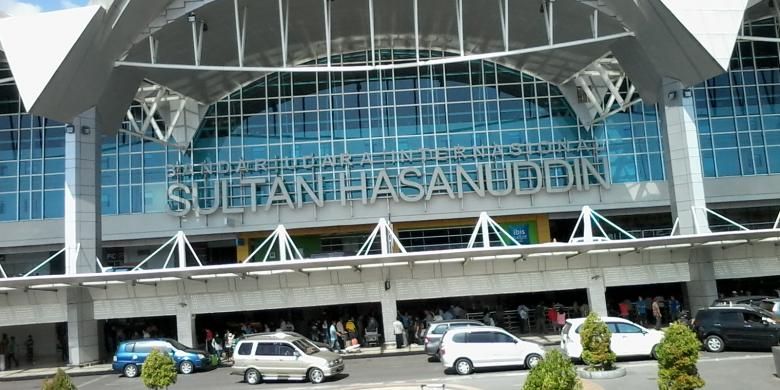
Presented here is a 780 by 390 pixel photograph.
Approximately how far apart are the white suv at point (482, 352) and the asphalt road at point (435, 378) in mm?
334

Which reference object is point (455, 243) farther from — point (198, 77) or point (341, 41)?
point (198, 77)

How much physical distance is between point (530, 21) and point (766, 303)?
18049 mm

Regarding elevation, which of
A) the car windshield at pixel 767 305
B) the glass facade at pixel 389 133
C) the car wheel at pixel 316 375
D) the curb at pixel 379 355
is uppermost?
the glass facade at pixel 389 133

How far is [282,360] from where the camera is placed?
20.6 metres

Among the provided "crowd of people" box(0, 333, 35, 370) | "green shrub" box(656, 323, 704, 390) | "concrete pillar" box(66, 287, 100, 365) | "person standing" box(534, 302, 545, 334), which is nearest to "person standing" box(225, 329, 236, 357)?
"concrete pillar" box(66, 287, 100, 365)

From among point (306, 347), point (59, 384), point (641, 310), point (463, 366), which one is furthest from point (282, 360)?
point (641, 310)

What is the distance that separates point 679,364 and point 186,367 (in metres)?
17.8

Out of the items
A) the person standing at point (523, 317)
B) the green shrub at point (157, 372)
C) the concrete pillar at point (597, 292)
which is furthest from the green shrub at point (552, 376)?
the person standing at point (523, 317)

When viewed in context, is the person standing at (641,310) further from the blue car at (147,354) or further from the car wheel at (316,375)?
the blue car at (147,354)

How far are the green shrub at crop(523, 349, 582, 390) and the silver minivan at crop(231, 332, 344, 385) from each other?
10893 mm

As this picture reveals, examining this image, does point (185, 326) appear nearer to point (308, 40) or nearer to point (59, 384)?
point (59, 384)

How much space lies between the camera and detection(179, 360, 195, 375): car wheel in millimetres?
23969

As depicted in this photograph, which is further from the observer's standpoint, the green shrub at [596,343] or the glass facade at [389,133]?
the glass facade at [389,133]

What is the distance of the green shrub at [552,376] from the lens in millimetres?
10297
